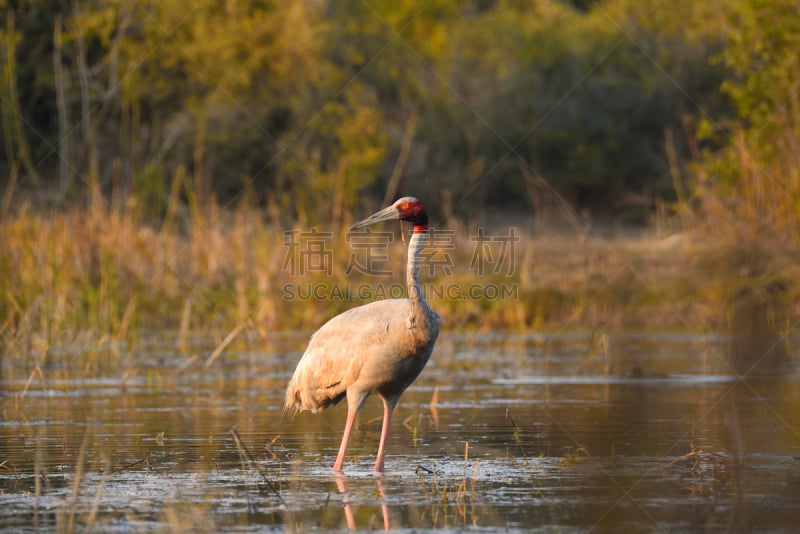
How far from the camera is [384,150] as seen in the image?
29.0m

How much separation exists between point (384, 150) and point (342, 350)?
20.5 m

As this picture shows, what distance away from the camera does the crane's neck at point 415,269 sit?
27.4 ft

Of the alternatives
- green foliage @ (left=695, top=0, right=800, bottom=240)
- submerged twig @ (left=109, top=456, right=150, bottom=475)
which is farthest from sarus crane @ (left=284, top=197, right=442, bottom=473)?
green foliage @ (left=695, top=0, right=800, bottom=240)

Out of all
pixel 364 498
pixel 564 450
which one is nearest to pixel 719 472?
pixel 564 450

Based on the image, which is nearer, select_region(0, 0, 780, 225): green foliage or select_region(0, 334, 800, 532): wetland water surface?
select_region(0, 334, 800, 532): wetland water surface

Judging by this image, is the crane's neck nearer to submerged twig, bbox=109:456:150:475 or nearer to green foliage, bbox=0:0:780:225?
submerged twig, bbox=109:456:150:475

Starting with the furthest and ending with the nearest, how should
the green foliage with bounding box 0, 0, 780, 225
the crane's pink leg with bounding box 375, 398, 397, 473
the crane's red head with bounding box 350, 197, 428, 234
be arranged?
the green foliage with bounding box 0, 0, 780, 225 → the crane's red head with bounding box 350, 197, 428, 234 → the crane's pink leg with bounding box 375, 398, 397, 473

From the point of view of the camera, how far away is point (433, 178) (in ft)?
100

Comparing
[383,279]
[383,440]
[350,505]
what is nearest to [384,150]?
[383,279]

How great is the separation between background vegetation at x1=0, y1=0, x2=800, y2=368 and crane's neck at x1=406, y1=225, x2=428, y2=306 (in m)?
5.74

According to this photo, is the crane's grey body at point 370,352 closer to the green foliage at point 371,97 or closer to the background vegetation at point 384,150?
the background vegetation at point 384,150

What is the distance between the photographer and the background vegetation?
1648 centimetres

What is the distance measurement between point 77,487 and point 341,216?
507 inches

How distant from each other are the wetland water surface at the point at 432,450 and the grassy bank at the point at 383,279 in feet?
5.78
